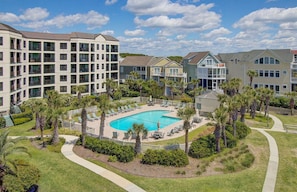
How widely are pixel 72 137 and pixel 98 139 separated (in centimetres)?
485

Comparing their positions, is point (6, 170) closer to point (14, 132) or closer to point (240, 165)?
point (14, 132)

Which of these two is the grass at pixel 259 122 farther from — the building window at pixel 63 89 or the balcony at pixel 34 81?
the balcony at pixel 34 81

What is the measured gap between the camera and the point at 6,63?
39719mm

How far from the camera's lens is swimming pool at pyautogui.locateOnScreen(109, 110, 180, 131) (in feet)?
125

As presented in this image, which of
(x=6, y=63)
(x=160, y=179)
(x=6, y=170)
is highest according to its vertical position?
(x=6, y=63)

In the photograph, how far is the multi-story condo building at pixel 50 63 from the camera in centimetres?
4003

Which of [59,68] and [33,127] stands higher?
[59,68]

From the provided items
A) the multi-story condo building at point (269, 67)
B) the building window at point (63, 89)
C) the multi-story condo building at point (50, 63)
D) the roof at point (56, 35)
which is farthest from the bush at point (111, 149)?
the multi-story condo building at point (269, 67)

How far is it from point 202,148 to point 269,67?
114 ft

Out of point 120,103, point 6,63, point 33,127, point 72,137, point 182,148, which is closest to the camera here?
point 182,148

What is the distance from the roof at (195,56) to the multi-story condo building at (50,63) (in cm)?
1847

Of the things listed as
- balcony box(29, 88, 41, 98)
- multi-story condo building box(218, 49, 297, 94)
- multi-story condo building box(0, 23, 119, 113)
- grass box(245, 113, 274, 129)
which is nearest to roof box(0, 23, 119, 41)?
multi-story condo building box(0, 23, 119, 113)

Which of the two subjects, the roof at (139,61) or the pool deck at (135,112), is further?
the roof at (139,61)

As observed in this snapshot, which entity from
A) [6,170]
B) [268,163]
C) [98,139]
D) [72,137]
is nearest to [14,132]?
[72,137]
